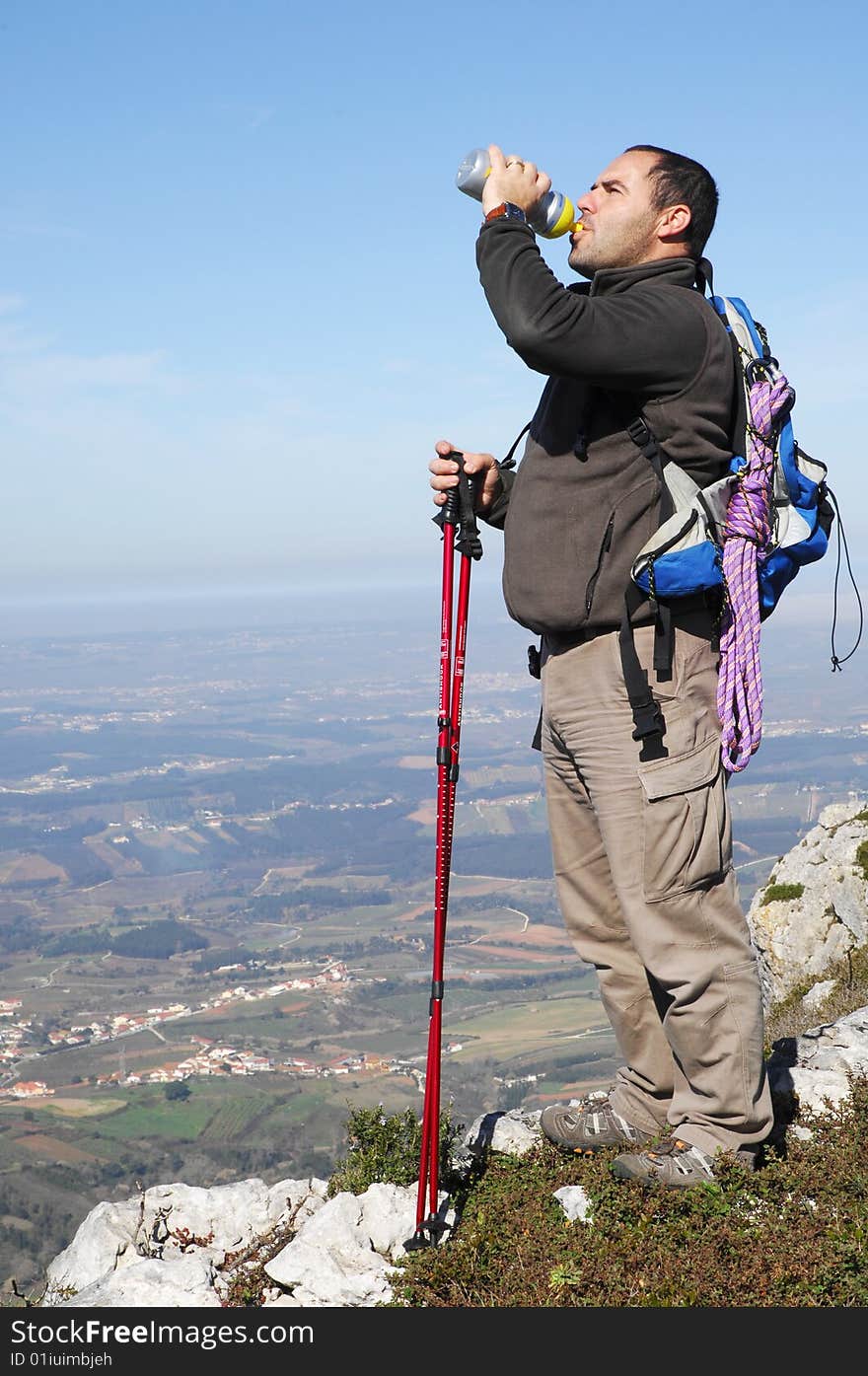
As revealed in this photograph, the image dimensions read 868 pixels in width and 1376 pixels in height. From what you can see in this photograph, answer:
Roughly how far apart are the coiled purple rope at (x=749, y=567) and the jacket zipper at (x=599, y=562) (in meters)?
0.41

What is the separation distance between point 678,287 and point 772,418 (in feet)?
1.87

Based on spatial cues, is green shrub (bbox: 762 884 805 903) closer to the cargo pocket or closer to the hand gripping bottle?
the cargo pocket

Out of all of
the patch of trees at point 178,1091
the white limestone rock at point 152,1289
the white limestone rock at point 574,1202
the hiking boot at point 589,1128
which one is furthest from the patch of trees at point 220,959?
the white limestone rock at point 574,1202

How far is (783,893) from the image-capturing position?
10445 millimetres

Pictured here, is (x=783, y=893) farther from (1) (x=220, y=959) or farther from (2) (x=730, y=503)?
(1) (x=220, y=959)

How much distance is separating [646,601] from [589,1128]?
7.73 ft

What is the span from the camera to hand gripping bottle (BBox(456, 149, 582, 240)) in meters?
3.77

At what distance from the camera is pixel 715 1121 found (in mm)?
4039

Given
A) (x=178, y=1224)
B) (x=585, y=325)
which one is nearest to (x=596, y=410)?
(x=585, y=325)

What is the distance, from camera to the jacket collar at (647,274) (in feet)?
12.4

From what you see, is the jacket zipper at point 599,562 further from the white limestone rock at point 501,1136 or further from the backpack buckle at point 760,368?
the white limestone rock at point 501,1136

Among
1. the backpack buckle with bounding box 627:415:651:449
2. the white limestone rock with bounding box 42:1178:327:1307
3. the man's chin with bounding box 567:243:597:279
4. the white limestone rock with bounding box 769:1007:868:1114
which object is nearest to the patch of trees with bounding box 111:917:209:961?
the white limestone rock with bounding box 769:1007:868:1114

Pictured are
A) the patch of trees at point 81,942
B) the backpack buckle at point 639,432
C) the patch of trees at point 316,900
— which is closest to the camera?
the backpack buckle at point 639,432

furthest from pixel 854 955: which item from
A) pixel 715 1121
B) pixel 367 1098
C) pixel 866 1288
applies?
pixel 367 1098
